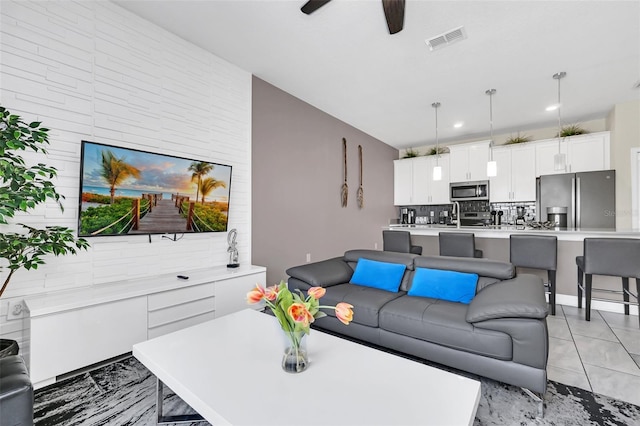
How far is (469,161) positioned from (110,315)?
20.7 feet

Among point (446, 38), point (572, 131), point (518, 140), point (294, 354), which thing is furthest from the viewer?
point (518, 140)

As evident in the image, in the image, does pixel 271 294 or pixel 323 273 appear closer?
pixel 271 294

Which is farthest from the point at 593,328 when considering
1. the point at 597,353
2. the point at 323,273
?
the point at 323,273

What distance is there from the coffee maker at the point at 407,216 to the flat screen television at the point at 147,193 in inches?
198

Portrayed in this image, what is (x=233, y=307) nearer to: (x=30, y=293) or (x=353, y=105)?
(x=30, y=293)

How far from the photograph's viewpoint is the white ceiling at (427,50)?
256 cm

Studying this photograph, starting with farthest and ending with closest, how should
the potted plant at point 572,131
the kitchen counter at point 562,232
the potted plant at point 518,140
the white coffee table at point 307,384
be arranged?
1. the potted plant at point 518,140
2. the potted plant at point 572,131
3. the kitchen counter at point 562,232
4. the white coffee table at point 307,384

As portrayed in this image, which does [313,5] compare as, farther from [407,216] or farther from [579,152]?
[407,216]

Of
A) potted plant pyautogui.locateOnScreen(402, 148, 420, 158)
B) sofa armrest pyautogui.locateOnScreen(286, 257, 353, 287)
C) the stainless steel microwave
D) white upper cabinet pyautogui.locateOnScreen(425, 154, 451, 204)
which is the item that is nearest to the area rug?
sofa armrest pyautogui.locateOnScreen(286, 257, 353, 287)

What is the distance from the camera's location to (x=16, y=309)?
209 cm

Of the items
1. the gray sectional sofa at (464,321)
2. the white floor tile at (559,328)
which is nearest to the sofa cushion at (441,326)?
the gray sectional sofa at (464,321)

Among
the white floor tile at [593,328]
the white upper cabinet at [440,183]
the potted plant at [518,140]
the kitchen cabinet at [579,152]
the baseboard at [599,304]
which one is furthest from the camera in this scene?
the white upper cabinet at [440,183]

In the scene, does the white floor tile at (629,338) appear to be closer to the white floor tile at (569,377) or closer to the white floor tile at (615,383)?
the white floor tile at (615,383)

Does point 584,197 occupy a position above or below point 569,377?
above
